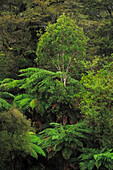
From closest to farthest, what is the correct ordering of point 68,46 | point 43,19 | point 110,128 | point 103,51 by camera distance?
1. point 110,128
2. point 68,46
3. point 43,19
4. point 103,51

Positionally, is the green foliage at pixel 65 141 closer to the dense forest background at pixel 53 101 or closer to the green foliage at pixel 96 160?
the dense forest background at pixel 53 101

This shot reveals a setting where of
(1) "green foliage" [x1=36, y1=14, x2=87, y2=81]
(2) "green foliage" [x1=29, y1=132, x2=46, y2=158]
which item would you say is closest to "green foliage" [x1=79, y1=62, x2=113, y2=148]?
(2) "green foliage" [x1=29, y1=132, x2=46, y2=158]

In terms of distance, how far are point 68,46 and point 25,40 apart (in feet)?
20.5

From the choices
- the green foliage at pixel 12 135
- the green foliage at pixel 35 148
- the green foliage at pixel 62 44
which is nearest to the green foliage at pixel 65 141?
the green foliage at pixel 35 148

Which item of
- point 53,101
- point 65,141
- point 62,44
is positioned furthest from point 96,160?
point 62,44

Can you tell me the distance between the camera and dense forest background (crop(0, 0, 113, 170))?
A: 803cm

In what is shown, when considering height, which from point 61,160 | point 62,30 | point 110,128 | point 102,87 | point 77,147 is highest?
point 62,30

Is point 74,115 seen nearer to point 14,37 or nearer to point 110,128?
point 110,128

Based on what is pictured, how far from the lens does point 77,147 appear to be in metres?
8.80

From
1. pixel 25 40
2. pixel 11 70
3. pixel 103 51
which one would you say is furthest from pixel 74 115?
pixel 103 51

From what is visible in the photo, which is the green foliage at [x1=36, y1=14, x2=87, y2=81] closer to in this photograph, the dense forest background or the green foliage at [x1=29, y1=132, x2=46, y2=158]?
the dense forest background

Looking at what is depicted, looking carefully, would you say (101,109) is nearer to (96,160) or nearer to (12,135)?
(96,160)

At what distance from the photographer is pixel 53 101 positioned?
1068cm

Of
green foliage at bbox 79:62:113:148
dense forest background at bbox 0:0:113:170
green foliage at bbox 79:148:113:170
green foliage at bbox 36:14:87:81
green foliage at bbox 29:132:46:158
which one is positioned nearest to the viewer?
green foliage at bbox 79:148:113:170
